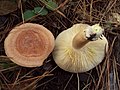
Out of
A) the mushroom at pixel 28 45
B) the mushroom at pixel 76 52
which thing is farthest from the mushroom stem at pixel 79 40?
the mushroom at pixel 28 45

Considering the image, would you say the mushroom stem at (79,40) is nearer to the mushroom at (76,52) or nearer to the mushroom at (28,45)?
the mushroom at (76,52)

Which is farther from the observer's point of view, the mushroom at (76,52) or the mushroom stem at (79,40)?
the mushroom at (76,52)

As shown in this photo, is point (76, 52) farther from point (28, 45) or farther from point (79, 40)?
point (28, 45)

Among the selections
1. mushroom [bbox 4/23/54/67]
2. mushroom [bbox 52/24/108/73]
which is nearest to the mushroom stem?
mushroom [bbox 52/24/108/73]

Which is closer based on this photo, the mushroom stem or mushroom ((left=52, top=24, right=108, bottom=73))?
the mushroom stem

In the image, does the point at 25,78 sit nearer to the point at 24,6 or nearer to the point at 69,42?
the point at 69,42

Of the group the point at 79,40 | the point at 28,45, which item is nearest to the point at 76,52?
the point at 79,40

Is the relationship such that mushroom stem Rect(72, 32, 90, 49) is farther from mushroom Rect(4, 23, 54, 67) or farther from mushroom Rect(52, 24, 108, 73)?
mushroom Rect(4, 23, 54, 67)
